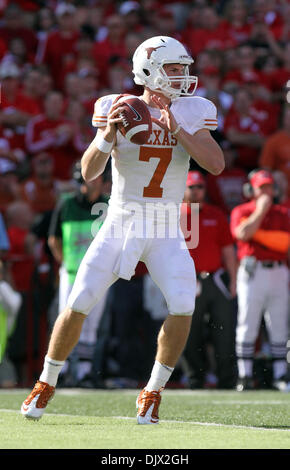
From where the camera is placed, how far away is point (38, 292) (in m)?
9.39

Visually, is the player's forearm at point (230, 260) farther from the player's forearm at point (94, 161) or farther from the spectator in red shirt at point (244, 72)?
the player's forearm at point (94, 161)

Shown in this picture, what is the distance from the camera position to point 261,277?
29.3ft

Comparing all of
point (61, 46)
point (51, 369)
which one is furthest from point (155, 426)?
point (61, 46)

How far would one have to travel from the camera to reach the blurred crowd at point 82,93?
9.41 meters

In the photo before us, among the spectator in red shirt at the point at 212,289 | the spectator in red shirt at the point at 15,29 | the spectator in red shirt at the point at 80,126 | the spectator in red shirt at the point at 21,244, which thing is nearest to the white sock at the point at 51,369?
the spectator in red shirt at the point at 212,289

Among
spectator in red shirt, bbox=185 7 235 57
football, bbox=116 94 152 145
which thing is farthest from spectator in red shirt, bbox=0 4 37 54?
football, bbox=116 94 152 145

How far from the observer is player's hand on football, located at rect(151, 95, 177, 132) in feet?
16.8

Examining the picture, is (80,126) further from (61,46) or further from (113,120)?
(113,120)

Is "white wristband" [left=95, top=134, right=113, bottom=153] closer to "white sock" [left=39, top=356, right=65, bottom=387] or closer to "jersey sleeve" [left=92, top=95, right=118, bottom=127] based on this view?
"jersey sleeve" [left=92, top=95, right=118, bottom=127]

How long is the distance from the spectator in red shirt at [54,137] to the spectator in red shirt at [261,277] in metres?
2.36

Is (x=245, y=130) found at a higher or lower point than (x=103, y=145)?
higher

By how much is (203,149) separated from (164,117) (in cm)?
26

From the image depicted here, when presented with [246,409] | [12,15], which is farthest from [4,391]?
[12,15]
